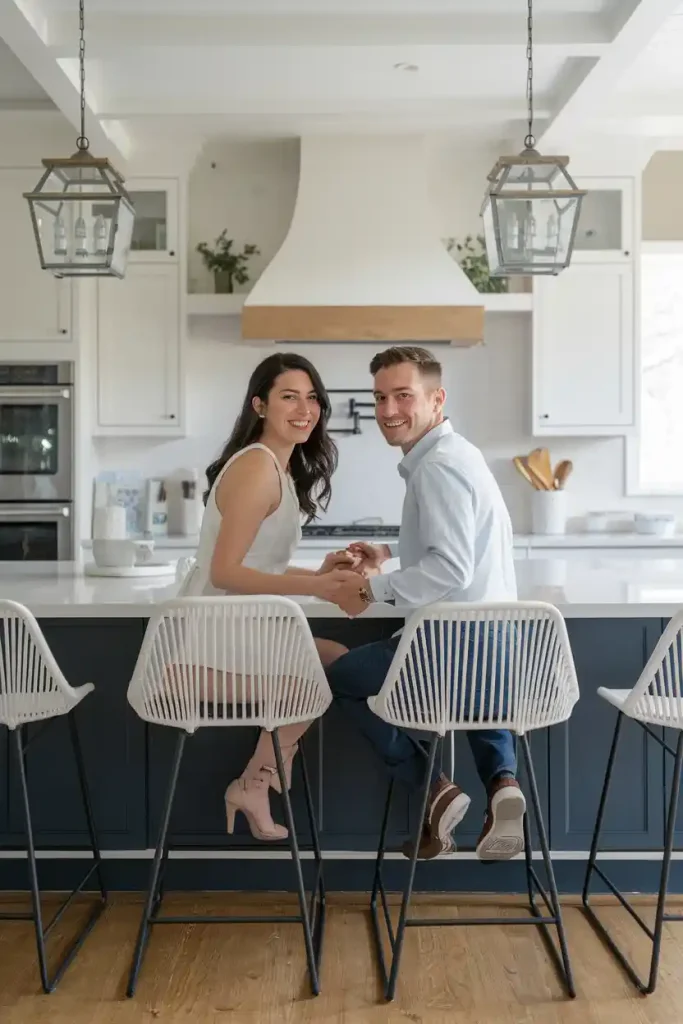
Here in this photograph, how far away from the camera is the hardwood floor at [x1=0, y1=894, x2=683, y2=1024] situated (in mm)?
2164

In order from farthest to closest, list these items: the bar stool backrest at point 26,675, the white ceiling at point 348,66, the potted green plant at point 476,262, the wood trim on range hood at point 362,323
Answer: the potted green plant at point 476,262 < the wood trim on range hood at point 362,323 < the white ceiling at point 348,66 < the bar stool backrest at point 26,675

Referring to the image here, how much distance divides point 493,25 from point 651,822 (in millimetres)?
2765

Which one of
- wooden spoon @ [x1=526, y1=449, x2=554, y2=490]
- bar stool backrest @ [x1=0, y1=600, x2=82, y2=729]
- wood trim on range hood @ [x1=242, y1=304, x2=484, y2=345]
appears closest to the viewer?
bar stool backrest @ [x1=0, y1=600, x2=82, y2=729]

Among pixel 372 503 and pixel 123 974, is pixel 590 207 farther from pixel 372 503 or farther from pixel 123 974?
pixel 123 974

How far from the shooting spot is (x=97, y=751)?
2.71 m

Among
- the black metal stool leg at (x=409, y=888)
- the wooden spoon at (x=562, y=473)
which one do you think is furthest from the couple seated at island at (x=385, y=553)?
the wooden spoon at (x=562, y=473)

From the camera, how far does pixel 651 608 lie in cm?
250

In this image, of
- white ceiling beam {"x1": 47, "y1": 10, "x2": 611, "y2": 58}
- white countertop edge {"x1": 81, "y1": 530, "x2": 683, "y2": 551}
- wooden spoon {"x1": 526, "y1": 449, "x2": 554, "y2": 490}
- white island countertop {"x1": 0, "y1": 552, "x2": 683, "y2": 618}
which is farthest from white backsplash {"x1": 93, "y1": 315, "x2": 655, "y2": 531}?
white island countertop {"x1": 0, "y1": 552, "x2": 683, "y2": 618}

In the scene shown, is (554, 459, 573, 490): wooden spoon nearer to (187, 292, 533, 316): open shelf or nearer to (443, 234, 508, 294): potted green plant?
(187, 292, 533, 316): open shelf

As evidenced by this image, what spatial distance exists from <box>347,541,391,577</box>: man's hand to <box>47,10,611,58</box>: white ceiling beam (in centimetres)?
205

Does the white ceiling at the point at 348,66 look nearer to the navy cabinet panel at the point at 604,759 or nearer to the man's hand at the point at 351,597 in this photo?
the navy cabinet panel at the point at 604,759

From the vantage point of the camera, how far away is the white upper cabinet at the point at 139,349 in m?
4.96

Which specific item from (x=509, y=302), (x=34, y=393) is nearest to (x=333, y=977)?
(x=34, y=393)

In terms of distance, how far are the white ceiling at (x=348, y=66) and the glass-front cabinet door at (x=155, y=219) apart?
19 cm
